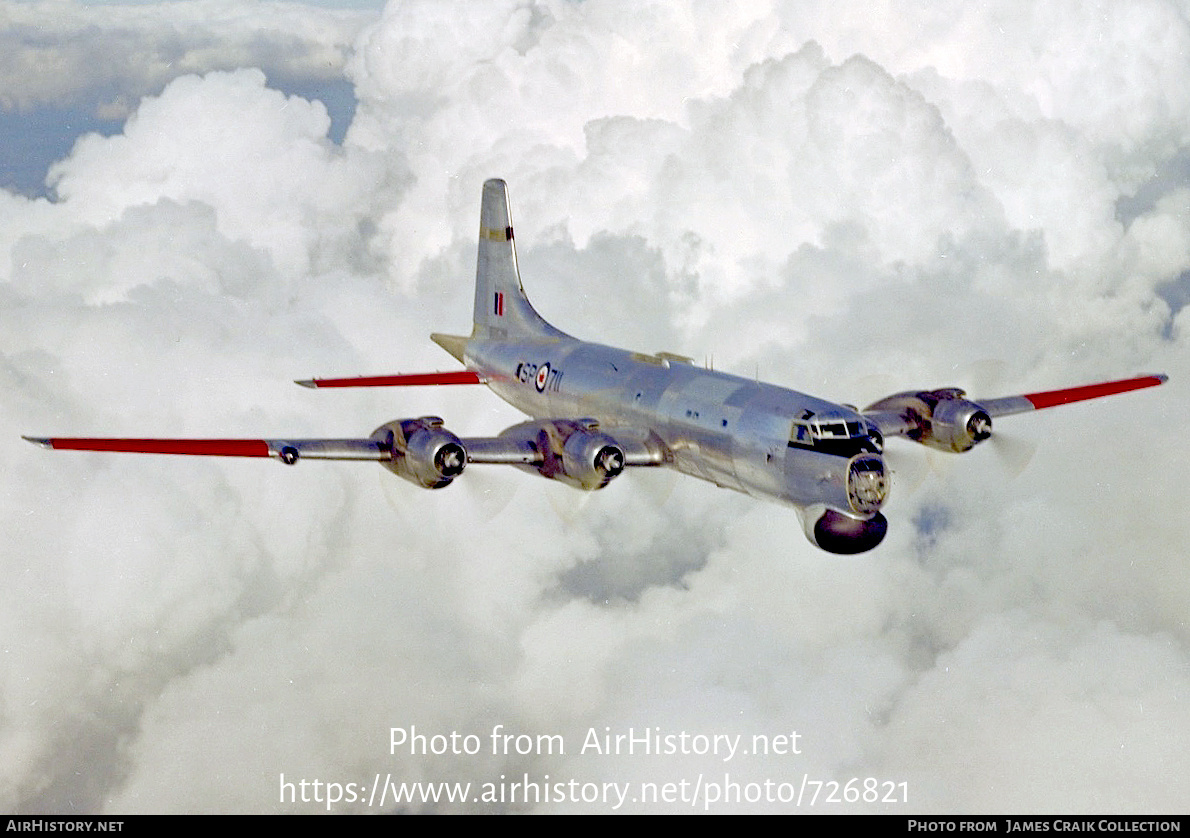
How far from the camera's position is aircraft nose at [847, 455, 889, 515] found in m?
33.3

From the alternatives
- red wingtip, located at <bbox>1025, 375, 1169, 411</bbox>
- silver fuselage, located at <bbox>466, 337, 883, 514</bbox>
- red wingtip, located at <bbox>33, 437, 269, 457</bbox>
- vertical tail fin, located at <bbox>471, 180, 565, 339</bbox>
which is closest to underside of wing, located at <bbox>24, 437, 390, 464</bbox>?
red wingtip, located at <bbox>33, 437, 269, 457</bbox>

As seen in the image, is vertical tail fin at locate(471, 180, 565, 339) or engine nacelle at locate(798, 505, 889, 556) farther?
vertical tail fin at locate(471, 180, 565, 339)

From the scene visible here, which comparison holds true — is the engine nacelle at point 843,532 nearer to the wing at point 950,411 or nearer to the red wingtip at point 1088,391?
the wing at point 950,411

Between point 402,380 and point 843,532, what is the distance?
20.5 metres

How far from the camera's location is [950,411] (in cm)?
4084

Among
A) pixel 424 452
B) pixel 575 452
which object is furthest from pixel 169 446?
pixel 575 452

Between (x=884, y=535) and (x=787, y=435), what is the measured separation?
3.98 meters

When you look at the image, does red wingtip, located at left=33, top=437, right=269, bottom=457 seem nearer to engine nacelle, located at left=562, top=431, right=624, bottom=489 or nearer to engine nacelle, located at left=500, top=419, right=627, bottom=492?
engine nacelle, located at left=500, top=419, right=627, bottom=492

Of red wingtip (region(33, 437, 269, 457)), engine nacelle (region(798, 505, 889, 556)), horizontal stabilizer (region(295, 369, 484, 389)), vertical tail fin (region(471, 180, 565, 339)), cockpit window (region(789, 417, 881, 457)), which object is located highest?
vertical tail fin (region(471, 180, 565, 339))

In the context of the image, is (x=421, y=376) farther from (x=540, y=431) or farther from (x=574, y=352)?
(x=540, y=431)

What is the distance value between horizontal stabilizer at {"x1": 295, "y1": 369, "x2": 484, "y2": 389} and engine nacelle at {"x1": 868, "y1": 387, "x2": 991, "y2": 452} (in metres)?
17.8

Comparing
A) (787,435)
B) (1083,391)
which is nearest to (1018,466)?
(1083,391)

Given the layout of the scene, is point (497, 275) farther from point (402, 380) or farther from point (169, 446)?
point (169, 446)

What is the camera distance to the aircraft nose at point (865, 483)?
33.3 metres
